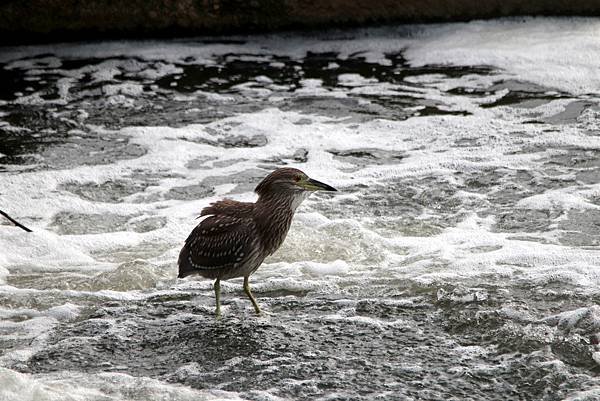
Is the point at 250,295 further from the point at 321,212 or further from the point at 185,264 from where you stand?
the point at 321,212

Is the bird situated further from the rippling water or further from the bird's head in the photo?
the rippling water

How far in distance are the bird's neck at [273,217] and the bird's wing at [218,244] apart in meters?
0.07

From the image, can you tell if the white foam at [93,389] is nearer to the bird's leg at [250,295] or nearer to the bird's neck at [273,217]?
the bird's leg at [250,295]

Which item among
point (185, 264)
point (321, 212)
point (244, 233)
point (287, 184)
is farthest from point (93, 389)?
point (321, 212)

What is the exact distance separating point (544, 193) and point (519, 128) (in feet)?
4.89

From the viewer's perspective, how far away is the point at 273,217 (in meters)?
5.78

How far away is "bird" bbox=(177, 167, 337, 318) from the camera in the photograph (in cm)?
569

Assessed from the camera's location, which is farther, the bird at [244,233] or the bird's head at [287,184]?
the bird's head at [287,184]

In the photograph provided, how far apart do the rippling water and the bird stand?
28cm

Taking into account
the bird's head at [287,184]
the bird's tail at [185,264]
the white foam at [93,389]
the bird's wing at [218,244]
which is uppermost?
the bird's head at [287,184]

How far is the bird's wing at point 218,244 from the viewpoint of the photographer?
5.67m

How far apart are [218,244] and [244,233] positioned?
0.54 ft

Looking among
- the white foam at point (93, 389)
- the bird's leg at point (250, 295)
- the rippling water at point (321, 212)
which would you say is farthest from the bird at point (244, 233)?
the white foam at point (93, 389)

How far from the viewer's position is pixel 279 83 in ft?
33.8
